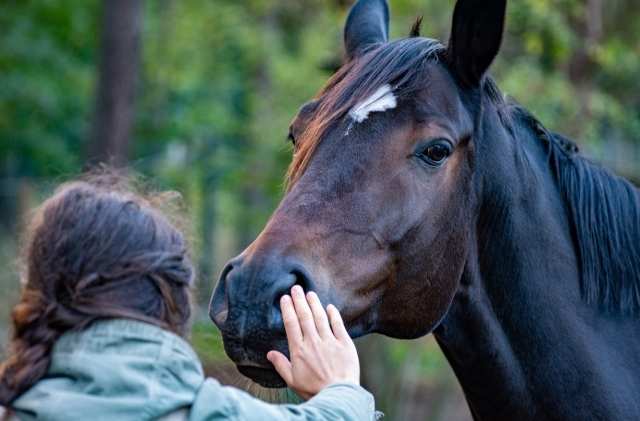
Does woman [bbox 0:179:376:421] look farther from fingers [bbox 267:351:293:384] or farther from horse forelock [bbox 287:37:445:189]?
horse forelock [bbox 287:37:445:189]

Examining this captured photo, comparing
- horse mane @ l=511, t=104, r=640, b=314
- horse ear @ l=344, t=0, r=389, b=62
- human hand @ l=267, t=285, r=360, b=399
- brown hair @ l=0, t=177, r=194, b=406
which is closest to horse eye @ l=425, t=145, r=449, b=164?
horse mane @ l=511, t=104, r=640, b=314

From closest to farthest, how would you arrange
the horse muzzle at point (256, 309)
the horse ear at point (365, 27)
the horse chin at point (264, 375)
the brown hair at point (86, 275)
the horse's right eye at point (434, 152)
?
the brown hair at point (86, 275), the horse muzzle at point (256, 309), the horse chin at point (264, 375), the horse's right eye at point (434, 152), the horse ear at point (365, 27)

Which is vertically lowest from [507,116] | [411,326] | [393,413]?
[393,413]

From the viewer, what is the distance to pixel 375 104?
108 inches

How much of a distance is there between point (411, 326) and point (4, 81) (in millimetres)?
11356

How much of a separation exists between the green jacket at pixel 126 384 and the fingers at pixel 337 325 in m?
0.35

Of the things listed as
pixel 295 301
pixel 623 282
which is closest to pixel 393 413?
pixel 623 282

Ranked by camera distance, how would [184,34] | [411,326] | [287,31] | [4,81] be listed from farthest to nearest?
1. [287,31]
2. [184,34]
3. [4,81]
4. [411,326]

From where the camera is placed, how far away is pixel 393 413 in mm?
8867

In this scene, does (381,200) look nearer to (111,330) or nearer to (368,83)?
(368,83)

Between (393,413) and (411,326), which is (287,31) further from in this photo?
(411,326)

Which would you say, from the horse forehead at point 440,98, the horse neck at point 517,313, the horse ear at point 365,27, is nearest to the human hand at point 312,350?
the horse neck at point 517,313

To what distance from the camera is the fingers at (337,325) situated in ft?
7.45

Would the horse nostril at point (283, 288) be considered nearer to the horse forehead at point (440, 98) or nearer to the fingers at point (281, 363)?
the fingers at point (281, 363)
